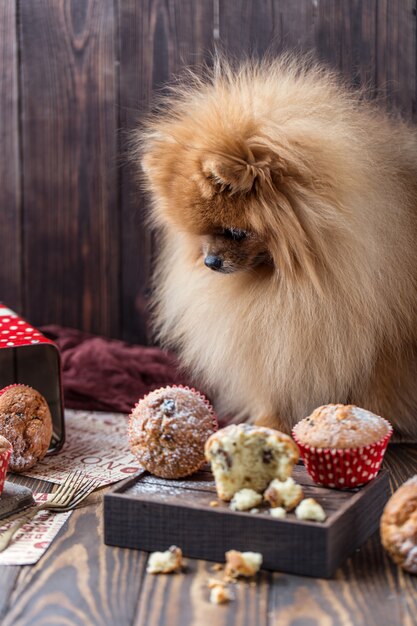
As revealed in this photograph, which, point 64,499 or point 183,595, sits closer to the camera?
point 183,595

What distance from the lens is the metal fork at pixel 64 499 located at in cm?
130

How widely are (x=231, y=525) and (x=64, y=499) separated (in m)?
0.40

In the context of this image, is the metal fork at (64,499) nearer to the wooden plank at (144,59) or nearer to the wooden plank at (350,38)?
Result: the wooden plank at (144,59)

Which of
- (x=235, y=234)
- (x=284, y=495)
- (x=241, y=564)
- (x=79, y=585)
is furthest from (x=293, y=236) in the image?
(x=79, y=585)

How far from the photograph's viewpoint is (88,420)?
2025 millimetres

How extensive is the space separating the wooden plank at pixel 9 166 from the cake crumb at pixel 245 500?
1507mm

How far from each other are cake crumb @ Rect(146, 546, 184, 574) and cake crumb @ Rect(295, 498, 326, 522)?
0.19 metres

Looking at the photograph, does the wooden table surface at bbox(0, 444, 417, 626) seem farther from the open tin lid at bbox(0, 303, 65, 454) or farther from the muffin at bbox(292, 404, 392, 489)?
the open tin lid at bbox(0, 303, 65, 454)

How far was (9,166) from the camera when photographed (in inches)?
95.8

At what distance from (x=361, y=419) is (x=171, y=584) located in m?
0.40

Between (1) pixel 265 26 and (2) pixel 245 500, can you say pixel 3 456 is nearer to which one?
(2) pixel 245 500

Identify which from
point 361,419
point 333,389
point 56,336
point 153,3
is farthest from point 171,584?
point 153,3

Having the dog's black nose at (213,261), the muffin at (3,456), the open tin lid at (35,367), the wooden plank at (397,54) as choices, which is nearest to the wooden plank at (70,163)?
the open tin lid at (35,367)

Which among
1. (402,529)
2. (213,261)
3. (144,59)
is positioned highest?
(144,59)
